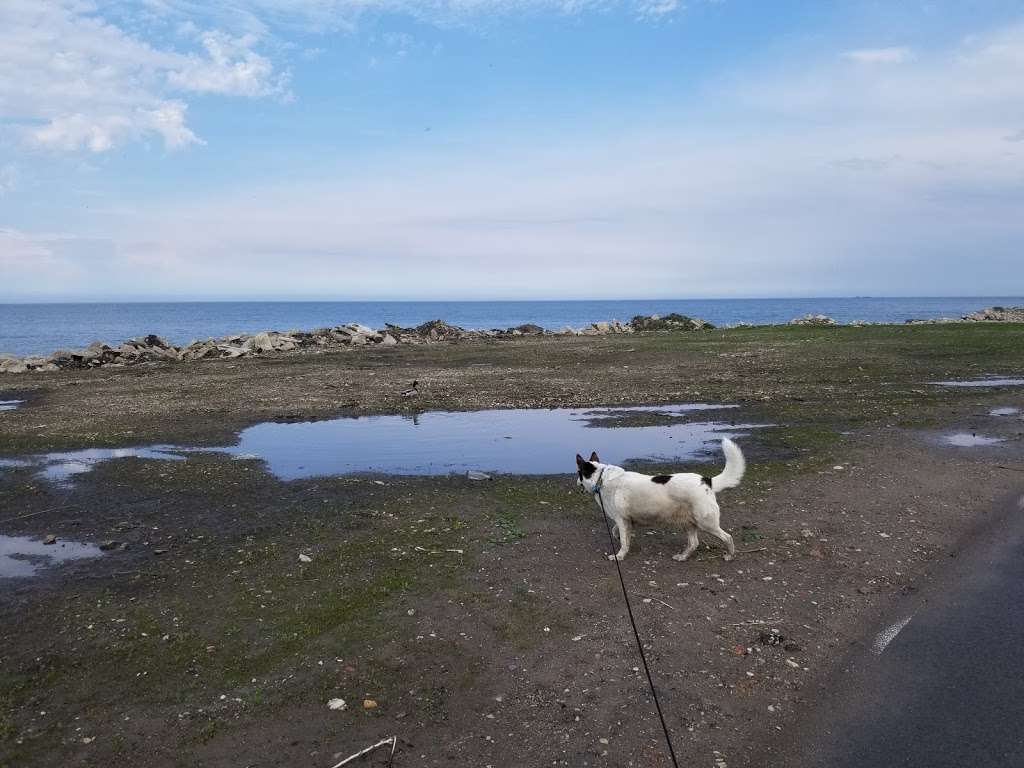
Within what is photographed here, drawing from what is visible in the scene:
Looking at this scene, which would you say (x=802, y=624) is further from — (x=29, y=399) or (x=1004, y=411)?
(x=29, y=399)

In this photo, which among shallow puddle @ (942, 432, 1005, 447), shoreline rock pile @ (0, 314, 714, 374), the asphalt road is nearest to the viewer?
the asphalt road

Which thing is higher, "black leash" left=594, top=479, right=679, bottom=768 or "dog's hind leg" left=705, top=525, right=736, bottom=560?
"dog's hind leg" left=705, top=525, right=736, bottom=560

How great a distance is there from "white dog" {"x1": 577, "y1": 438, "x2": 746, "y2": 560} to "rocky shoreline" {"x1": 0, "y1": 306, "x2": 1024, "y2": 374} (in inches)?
1277

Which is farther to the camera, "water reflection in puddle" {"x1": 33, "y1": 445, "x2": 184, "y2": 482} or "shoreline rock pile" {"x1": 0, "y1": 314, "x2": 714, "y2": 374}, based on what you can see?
"shoreline rock pile" {"x1": 0, "y1": 314, "x2": 714, "y2": 374}

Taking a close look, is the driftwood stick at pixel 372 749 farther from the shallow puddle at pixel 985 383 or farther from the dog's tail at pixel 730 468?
the shallow puddle at pixel 985 383

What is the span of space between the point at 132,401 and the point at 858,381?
23472mm

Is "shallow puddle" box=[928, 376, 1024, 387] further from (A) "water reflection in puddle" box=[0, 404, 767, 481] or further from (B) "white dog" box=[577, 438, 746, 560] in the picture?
(B) "white dog" box=[577, 438, 746, 560]

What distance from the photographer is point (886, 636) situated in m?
6.67

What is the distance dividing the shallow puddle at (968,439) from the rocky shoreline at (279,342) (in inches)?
1299

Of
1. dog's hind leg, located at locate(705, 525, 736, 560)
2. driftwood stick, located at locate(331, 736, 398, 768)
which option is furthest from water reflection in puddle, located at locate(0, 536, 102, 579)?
dog's hind leg, located at locate(705, 525, 736, 560)

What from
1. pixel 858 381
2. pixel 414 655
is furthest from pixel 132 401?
pixel 858 381

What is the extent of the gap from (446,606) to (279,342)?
37.8m

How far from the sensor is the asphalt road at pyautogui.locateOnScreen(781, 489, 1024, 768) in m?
5.02

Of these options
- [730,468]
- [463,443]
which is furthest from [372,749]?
[463,443]
